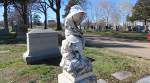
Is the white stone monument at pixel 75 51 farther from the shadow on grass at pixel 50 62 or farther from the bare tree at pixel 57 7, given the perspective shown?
the bare tree at pixel 57 7

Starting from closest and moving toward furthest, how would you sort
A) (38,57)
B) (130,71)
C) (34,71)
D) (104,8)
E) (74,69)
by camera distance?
(74,69) → (130,71) → (34,71) → (38,57) → (104,8)

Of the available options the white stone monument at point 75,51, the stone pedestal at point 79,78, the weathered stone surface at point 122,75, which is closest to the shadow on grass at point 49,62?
the weathered stone surface at point 122,75

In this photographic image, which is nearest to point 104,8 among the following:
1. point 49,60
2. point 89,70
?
point 49,60

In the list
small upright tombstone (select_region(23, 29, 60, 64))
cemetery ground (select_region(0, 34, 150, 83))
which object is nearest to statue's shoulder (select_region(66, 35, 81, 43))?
cemetery ground (select_region(0, 34, 150, 83))

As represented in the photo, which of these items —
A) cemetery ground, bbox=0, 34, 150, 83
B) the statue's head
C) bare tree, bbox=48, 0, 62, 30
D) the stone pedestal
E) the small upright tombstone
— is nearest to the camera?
the statue's head

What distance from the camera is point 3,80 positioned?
350 inches

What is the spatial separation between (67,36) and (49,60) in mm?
6482

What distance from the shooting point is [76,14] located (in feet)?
14.4

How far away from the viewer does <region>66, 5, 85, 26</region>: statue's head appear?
4.37 meters

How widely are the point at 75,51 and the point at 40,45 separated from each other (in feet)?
21.7

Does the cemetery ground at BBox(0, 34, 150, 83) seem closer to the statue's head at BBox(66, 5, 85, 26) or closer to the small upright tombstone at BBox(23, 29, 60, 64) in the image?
the small upright tombstone at BBox(23, 29, 60, 64)

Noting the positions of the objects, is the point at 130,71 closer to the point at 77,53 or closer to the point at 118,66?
the point at 118,66

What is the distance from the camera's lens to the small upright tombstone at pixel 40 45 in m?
10.7

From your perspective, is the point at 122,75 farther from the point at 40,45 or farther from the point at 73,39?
the point at 73,39
